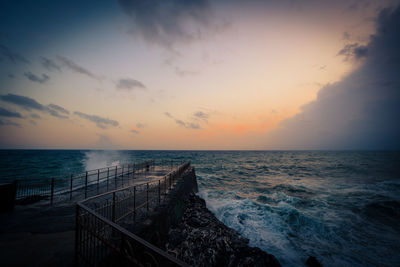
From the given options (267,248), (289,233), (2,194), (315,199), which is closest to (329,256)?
(289,233)

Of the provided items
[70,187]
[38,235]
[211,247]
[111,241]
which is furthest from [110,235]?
[70,187]

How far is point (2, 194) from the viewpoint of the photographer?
6.33 m

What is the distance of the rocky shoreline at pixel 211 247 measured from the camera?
6301 mm

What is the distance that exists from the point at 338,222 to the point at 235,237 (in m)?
8.41

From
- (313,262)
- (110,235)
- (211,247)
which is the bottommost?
(313,262)

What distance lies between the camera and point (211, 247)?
269 inches

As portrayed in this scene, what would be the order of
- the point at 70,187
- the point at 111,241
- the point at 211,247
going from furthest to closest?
the point at 70,187, the point at 211,247, the point at 111,241

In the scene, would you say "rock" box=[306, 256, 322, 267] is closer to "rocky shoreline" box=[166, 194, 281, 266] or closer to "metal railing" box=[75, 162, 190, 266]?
"rocky shoreline" box=[166, 194, 281, 266]

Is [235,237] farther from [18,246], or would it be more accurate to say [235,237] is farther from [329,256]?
[18,246]

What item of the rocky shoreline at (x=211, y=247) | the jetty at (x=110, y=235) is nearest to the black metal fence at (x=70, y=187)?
the jetty at (x=110, y=235)

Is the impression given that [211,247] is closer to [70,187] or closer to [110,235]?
[110,235]

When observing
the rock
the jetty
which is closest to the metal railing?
the jetty

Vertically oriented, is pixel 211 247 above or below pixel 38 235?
below

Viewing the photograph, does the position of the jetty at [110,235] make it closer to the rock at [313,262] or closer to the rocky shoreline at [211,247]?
the rocky shoreline at [211,247]
